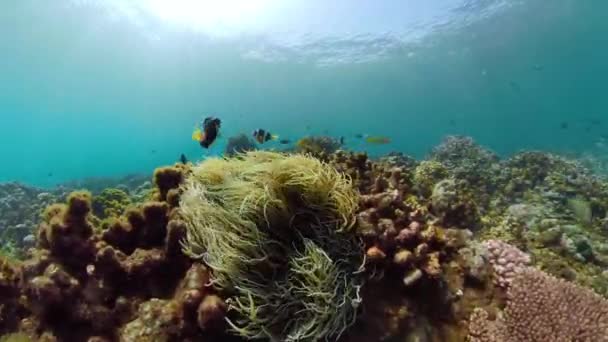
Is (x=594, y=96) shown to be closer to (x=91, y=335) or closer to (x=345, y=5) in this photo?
(x=345, y=5)

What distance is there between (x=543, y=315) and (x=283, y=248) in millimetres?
2160

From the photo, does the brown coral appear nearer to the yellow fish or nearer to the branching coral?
the branching coral

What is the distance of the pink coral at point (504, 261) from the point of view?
3568 mm

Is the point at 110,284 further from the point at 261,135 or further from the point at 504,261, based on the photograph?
the point at 261,135

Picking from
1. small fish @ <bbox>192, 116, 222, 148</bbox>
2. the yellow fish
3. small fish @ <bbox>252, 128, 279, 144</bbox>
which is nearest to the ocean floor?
small fish @ <bbox>192, 116, 222, 148</bbox>

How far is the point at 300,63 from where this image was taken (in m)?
50.2

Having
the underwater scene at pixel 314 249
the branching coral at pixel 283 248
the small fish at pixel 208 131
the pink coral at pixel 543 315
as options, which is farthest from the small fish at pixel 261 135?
the pink coral at pixel 543 315

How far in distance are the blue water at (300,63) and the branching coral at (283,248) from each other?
88.9 inches

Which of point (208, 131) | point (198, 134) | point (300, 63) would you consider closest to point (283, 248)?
point (208, 131)

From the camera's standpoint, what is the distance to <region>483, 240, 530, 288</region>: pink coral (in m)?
3.57

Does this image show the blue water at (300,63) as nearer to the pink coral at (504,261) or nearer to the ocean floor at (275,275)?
the ocean floor at (275,275)

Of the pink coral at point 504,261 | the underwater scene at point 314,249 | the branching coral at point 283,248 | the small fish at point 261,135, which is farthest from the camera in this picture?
the small fish at point 261,135

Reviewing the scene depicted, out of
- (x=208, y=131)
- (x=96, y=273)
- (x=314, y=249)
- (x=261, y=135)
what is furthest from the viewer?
(x=261, y=135)

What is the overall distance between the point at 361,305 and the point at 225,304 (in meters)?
0.95
